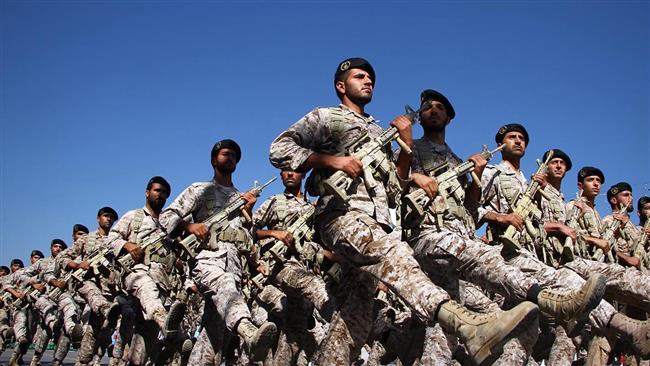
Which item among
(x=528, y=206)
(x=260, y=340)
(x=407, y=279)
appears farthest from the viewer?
(x=528, y=206)

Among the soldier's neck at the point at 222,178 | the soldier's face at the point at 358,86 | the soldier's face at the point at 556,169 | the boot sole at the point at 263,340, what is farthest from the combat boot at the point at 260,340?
the soldier's face at the point at 556,169

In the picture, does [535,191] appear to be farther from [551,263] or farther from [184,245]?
[184,245]

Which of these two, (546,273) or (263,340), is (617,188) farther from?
(263,340)

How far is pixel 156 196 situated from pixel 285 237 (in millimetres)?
2446

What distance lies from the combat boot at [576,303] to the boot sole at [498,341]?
0.99m

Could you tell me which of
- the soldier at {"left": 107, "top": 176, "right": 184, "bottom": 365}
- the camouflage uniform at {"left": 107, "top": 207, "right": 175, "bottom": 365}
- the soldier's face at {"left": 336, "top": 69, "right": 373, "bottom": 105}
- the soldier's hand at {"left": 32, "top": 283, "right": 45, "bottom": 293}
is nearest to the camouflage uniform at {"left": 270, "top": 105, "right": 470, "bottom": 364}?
the soldier's face at {"left": 336, "top": 69, "right": 373, "bottom": 105}

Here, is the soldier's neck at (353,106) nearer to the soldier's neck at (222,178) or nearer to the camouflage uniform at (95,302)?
the soldier's neck at (222,178)

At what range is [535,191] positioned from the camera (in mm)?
7684

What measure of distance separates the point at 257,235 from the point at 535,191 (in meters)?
3.81

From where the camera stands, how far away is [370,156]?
5.32m

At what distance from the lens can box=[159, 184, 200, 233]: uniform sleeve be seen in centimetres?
789

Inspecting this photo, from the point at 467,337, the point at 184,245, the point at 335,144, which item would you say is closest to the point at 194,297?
the point at 184,245

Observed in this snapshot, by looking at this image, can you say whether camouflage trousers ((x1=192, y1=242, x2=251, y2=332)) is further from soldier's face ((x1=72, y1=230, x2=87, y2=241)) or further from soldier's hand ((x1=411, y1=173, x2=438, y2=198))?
soldier's face ((x1=72, y1=230, x2=87, y2=241))

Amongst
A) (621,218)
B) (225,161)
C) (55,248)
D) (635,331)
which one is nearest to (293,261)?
(225,161)
